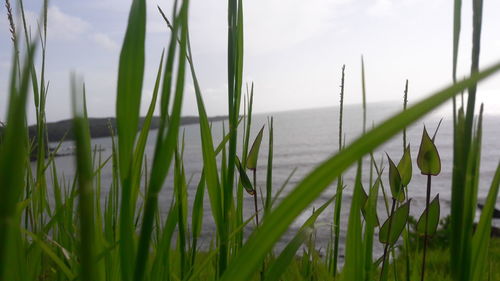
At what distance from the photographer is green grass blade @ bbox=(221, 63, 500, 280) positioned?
0.23m

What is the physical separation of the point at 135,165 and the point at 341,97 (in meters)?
0.42

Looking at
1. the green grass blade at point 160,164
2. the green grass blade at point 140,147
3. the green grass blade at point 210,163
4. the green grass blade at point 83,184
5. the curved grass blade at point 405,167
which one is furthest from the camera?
the curved grass blade at point 405,167

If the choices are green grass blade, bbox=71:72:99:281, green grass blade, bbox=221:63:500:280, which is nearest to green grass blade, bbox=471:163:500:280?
green grass blade, bbox=221:63:500:280

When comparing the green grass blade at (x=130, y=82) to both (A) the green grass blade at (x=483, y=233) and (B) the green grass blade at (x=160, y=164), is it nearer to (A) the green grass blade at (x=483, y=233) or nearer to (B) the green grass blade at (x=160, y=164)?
(B) the green grass blade at (x=160, y=164)

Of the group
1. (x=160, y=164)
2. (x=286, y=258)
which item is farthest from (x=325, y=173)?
(x=286, y=258)

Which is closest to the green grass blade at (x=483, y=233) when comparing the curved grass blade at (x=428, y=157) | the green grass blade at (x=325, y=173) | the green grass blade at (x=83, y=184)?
the curved grass blade at (x=428, y=157)

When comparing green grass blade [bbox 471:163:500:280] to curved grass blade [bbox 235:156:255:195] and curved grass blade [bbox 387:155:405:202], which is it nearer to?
curved grass blade [bbox 387:155:405:202]

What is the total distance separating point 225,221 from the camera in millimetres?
537

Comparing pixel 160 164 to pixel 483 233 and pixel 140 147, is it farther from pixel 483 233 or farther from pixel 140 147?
pixel 483 233

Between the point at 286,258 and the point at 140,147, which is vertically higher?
the point at 140,147

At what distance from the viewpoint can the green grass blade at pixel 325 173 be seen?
0.74 ft

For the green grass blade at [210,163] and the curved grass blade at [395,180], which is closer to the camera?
the green grass blade at [210,163]

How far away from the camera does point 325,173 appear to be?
24cm

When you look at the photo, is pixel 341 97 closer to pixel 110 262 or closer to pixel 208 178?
pixel 208 178
